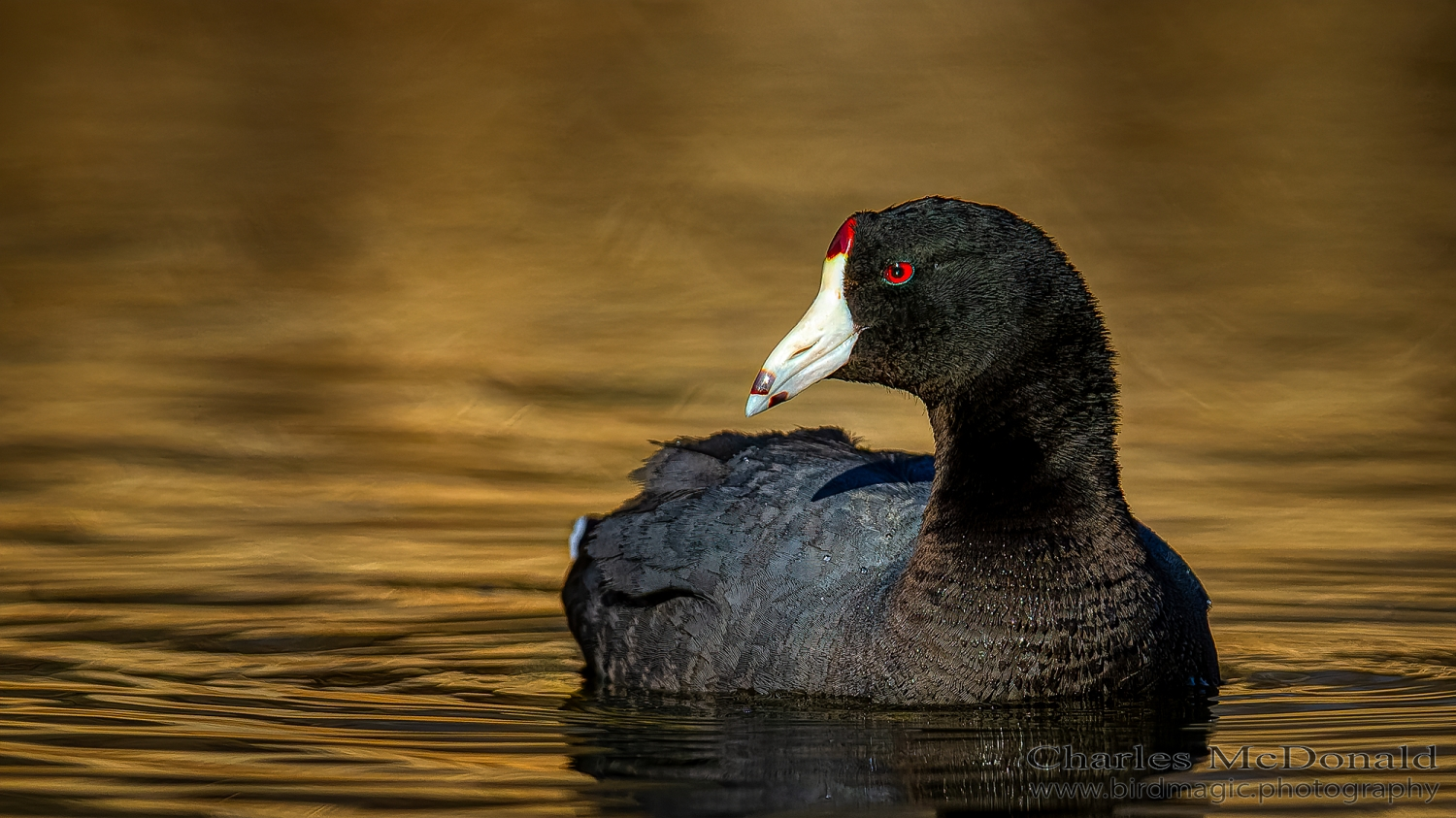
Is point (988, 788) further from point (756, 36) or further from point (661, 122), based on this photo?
point (756, 36)

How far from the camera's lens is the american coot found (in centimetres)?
541

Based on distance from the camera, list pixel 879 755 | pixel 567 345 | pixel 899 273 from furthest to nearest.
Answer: pixel 567 345 → pixel 899 273 → pixel 879 755

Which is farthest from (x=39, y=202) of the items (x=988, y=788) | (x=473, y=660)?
(x=988, y=788)

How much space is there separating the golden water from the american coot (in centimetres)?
19

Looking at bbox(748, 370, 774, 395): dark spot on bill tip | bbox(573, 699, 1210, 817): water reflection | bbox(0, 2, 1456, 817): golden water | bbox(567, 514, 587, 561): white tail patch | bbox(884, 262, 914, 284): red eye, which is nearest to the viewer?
bbox(573, 699, 1210, 817): water reflection

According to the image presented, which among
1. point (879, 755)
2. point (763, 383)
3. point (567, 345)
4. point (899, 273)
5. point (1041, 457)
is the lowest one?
point (879, 755)

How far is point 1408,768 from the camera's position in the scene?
4.91 meters

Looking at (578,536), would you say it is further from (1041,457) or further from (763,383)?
(1041,457)

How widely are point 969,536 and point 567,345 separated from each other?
552 cm

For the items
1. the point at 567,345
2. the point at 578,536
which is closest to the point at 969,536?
the point at 578,536

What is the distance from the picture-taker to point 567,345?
10836 millimetres

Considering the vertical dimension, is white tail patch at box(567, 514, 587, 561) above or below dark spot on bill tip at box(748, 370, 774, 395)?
below

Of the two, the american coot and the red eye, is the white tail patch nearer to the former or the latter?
the american coot

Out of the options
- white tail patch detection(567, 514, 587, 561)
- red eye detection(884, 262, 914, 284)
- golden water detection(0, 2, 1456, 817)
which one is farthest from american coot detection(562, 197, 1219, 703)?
white tail patch detection(567, 514, 587, 561)
